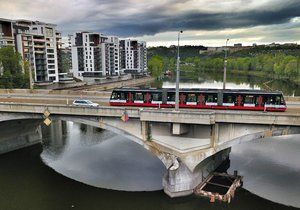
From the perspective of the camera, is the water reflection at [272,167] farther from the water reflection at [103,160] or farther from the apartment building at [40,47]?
the apartment building at [40,47]

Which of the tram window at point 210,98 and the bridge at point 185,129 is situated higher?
the tram window at point 210,98

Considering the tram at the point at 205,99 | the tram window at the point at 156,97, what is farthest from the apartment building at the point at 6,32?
the tram window at the point at 156,97

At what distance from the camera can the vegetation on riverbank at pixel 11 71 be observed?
A: 6669 centimetres

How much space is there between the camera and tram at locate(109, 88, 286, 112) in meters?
30.3

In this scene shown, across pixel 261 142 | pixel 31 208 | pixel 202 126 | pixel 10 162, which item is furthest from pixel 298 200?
pixel 10 162

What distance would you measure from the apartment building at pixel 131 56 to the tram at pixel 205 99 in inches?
4682

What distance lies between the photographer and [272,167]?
116ft

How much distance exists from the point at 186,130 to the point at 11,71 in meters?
58.6

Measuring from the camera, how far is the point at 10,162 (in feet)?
128

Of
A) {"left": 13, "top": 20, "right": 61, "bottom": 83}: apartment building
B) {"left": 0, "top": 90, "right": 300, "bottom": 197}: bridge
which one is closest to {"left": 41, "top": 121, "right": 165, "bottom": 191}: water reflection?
{"left": 0, "top": 90, "right": 300, "bottom": 197}: bridge

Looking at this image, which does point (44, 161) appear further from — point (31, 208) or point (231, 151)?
point (231, 151)

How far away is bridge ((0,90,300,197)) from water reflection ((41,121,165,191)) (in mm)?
4513

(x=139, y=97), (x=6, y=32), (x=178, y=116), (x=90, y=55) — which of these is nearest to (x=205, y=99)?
(x=178, y=116)

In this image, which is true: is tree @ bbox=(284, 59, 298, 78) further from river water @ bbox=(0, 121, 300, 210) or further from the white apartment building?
river water @ bbox=(0, 121, 300, 210)
